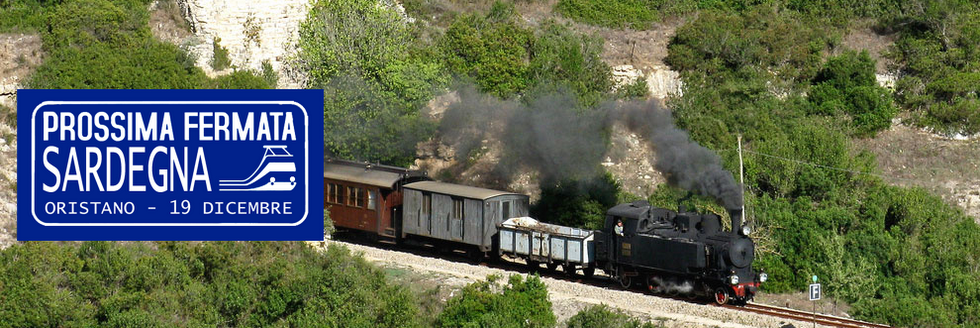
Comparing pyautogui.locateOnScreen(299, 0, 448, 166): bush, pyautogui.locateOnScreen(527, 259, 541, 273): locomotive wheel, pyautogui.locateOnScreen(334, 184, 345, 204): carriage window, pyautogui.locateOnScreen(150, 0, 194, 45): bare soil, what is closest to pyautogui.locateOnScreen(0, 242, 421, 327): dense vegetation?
pyautogui.locateOnScreen(527, 259, 541, 273): locomotive wheel

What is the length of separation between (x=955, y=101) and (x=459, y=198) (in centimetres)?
2248

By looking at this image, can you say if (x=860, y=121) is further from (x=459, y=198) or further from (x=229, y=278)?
(x=229, y=278)

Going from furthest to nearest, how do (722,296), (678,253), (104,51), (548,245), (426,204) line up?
(104,51) → (426,204) → (548,245) → (722,296) → (678,253)

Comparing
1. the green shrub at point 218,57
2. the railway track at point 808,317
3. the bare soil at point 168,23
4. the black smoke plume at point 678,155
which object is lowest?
the railway track at point 808,317

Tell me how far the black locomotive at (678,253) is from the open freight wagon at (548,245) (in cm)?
69

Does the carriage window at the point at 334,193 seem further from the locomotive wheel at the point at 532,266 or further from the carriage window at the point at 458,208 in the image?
the locomotive wheel at the point at 532,266

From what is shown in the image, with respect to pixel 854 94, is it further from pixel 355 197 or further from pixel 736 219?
pixel 355 197

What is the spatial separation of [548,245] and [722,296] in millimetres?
5299

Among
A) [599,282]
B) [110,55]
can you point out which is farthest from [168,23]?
[599,282]

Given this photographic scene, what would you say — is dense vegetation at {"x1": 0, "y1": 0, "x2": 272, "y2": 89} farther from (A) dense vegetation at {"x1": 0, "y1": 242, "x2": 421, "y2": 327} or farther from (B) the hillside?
(A) dense vegetation at {"x1": 0, "y1": 242, "x2": 421, "y2": 327}

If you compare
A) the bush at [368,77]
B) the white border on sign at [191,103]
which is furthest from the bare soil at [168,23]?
the white border on sign at [191,103]

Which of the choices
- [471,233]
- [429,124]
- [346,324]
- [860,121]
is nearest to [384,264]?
[471,233]

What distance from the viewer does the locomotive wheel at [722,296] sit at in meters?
30.6

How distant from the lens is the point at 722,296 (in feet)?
101
